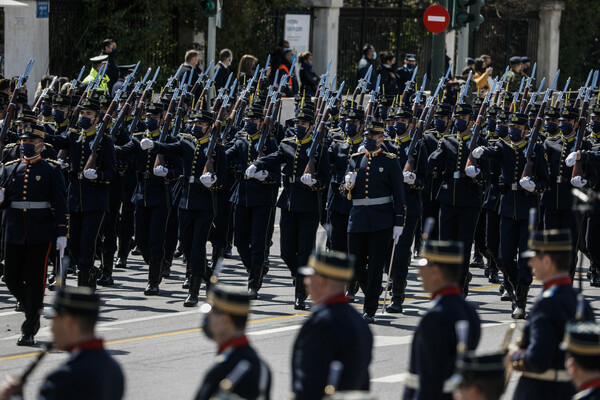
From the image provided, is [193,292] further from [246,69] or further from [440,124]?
[246,69]

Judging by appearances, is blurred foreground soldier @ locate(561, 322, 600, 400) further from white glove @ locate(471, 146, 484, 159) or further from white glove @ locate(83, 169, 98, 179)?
white glove @ locate(83, 169, 98, 179)

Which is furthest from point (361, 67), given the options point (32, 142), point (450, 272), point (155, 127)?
point (450, 272)

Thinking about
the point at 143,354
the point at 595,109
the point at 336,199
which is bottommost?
the point at 143,354

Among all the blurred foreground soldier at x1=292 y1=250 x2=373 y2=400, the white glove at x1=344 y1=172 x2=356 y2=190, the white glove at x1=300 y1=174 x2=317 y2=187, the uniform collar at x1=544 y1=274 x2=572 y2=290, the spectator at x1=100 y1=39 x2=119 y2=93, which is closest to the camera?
the blurred foreground soldier at x1=292 y1=250 x2=373 y2=400

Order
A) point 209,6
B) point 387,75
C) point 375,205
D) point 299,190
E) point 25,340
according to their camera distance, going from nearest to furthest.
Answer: point 25,340 → point 375,205 → point 299,190 → point 209,6 → point 387,75

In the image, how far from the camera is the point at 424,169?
1407 cm

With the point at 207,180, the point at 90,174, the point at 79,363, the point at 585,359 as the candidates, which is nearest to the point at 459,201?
the point at 207,180

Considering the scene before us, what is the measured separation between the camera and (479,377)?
6.00m

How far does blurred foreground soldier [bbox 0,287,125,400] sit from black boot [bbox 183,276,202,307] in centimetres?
693

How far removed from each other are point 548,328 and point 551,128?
24.7 feet

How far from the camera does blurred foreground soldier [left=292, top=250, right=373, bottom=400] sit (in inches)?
262

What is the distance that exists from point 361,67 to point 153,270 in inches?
479

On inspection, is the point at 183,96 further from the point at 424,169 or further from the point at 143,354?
the point at 143,354

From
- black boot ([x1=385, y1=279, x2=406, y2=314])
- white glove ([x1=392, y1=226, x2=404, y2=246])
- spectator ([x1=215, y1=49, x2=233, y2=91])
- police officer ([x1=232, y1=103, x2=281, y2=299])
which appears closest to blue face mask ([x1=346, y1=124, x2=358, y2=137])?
police officer ([x1=232, y1=103, x2=281, y2=299])
